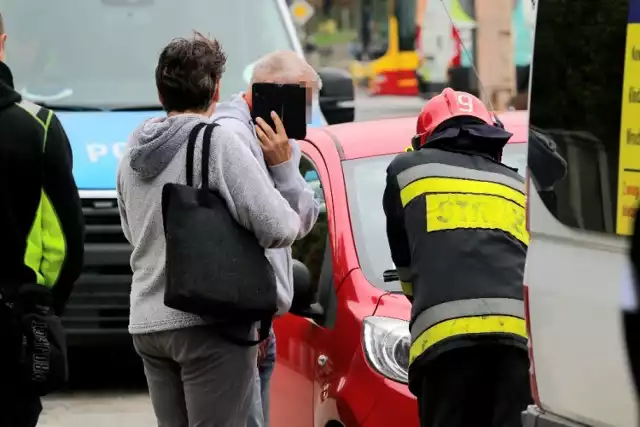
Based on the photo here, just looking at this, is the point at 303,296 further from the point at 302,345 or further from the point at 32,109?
the point at 32,109

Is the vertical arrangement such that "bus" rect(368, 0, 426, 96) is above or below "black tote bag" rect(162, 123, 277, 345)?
below

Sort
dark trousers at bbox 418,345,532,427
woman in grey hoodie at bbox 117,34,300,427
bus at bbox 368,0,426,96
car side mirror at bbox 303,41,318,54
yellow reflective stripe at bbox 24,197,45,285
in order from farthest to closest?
car side mirror at bbox 303,41,318,54
bus at bbox 368,0,426,96
yellow reflective stripe at bbox 24,197,45,285
woman in grey hoodie at bbox 117,34,300,427
dark trousers at bbox 418,345,532,427

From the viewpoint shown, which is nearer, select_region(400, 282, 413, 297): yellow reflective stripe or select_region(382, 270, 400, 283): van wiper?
select_region(400, 282, 413, 297): yellow reflective stripe

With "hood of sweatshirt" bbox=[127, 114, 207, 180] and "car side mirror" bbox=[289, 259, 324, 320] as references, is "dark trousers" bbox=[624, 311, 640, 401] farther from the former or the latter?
"car side mirror" bbox=[289, 259, 324, 320]

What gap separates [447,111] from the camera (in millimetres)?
4652

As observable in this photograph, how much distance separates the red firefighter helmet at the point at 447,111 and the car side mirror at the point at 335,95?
4.74 meters

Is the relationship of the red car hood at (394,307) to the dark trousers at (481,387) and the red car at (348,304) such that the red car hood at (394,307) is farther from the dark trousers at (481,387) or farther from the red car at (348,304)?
the dark trousers at (481,387)

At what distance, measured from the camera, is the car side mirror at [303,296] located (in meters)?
5.23

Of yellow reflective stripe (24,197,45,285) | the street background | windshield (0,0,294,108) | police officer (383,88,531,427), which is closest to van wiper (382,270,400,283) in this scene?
police officer (383,88,531,427)

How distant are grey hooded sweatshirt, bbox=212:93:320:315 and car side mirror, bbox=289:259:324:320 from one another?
0.36 metres

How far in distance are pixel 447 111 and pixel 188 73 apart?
85cm

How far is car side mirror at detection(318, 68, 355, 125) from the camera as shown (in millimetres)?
9539

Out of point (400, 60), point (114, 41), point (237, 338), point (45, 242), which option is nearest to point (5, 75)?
point (45, 242)

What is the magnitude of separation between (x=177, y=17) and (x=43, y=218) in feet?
16.8
